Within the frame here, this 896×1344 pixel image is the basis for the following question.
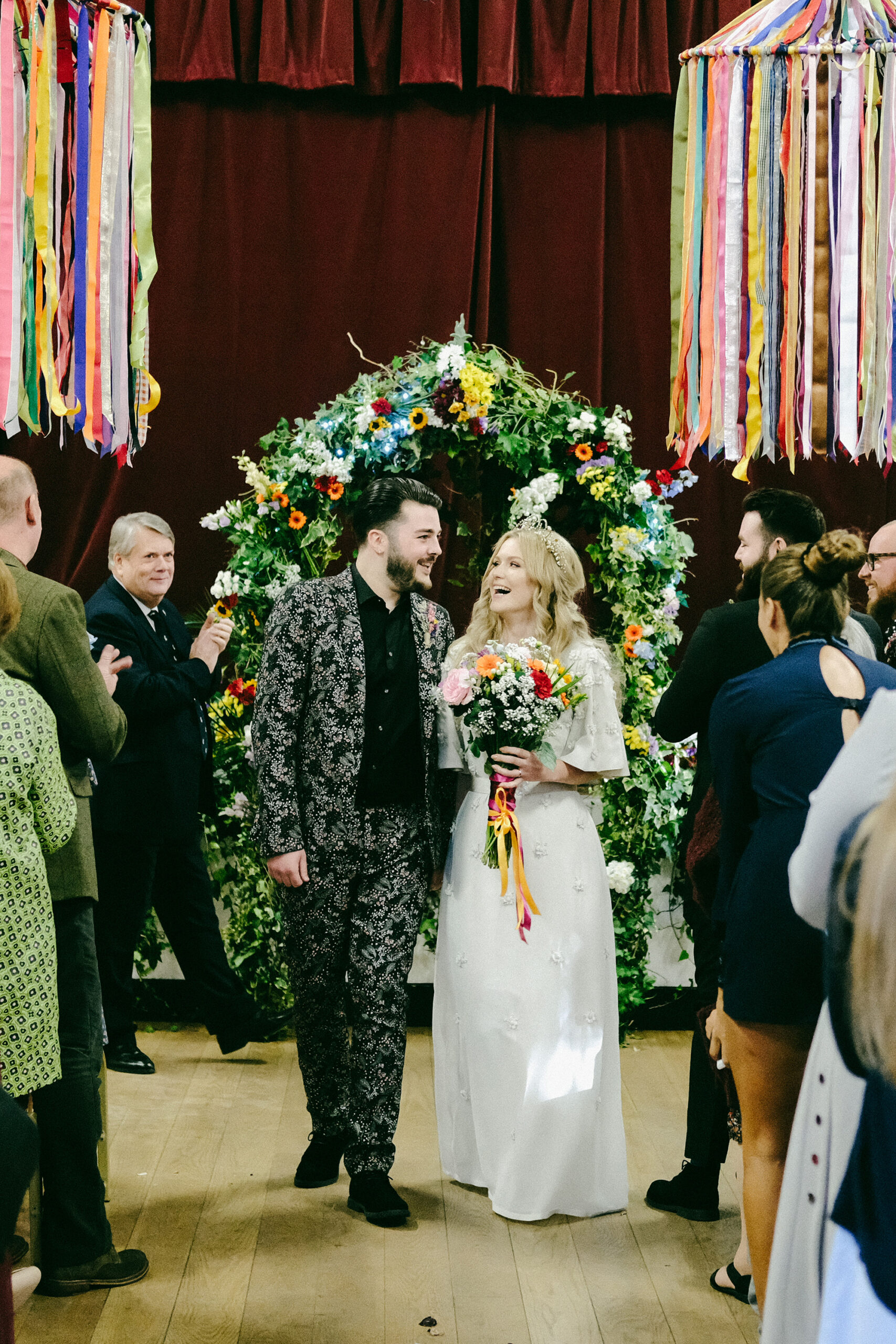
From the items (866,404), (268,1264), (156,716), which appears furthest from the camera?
(156,716)

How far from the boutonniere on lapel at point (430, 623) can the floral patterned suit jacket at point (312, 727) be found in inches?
7.8

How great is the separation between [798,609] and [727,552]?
3392 mm

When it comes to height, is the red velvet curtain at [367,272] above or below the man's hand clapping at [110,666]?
above

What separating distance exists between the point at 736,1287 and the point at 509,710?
53.6 inches

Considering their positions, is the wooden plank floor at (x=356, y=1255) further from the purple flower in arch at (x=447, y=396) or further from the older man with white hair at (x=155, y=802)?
the purple flower in arch at (x=447, y=396)

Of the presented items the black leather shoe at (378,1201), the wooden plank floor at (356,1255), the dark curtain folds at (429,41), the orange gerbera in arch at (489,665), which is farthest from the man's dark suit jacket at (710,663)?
the dark curtain folds at (429,41)

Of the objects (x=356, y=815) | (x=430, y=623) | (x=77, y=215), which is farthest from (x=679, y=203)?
(x=356, y=815)

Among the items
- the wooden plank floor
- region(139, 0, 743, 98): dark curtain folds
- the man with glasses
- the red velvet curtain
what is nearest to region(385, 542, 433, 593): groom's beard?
the man with glasses

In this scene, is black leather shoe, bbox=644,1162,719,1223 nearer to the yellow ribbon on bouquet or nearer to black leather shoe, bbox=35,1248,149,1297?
the yellow ribbon on bouquet

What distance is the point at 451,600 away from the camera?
18.2 ft

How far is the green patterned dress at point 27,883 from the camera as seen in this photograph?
2.39m

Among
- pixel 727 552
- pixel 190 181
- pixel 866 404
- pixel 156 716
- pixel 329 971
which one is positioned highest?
pixel 190 181

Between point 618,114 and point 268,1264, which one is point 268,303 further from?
point 268,1264

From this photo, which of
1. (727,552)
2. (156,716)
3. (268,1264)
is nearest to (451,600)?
(727,552)
